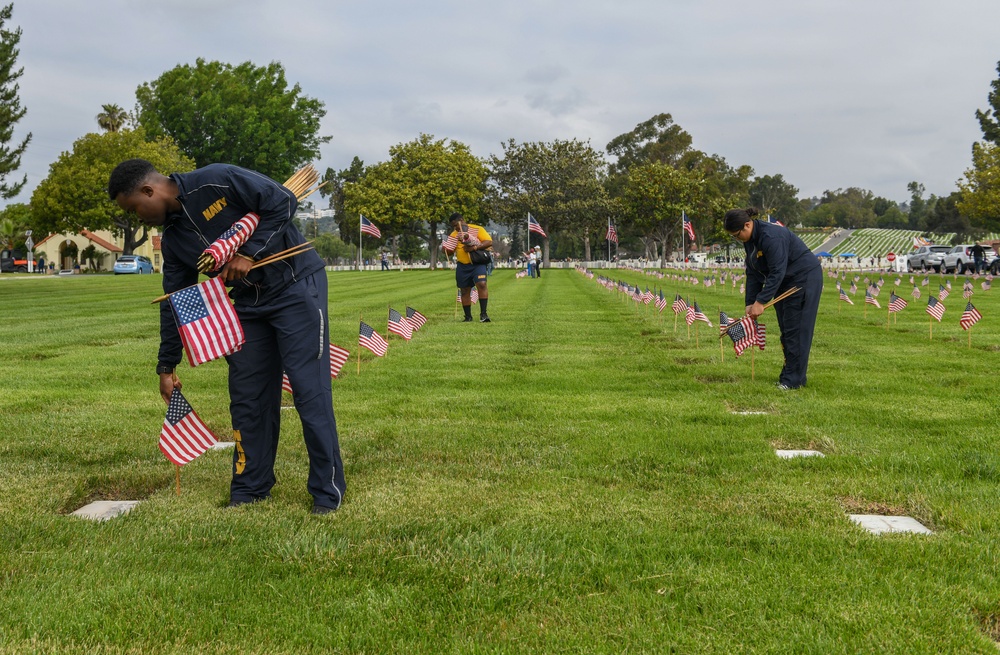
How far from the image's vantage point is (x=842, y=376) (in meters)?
8.59

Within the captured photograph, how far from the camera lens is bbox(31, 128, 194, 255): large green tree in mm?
51438

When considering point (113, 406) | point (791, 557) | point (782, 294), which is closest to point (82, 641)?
point (791, 557)

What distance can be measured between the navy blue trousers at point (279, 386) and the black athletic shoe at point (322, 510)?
0.9 inches

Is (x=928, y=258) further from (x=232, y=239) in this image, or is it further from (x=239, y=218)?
(x=232, y=239)

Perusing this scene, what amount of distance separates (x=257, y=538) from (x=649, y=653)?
6.46 ft

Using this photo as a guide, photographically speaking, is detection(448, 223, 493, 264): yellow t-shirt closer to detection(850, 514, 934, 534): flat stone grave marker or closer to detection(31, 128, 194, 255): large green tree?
detection(850, 514, 934, 534): flat stone grave marker

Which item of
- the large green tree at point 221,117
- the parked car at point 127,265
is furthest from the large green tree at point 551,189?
the parked car at point 127,265

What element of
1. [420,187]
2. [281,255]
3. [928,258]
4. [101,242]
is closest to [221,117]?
[420,187]

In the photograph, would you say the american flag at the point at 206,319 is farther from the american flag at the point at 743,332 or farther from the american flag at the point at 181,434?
the american flag at the point at 743,332

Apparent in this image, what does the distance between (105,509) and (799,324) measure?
6354 millimetres

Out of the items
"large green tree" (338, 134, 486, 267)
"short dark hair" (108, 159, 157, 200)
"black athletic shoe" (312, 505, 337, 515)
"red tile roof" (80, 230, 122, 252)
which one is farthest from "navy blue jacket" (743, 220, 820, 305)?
"red tile roof" (80, 230, 122, 252)

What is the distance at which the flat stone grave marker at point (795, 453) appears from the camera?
16.9 ft

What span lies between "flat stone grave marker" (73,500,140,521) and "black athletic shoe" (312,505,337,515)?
97 cm

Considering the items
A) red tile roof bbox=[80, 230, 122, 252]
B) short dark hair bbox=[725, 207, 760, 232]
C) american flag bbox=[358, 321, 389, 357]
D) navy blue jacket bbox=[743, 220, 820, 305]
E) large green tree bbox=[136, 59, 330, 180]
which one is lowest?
american flag bbox=[358, 321, 389, 357]
